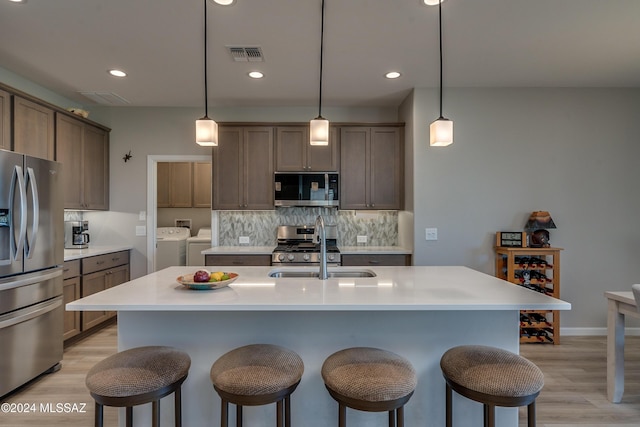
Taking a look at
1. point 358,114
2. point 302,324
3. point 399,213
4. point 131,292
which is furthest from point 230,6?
point 399,213

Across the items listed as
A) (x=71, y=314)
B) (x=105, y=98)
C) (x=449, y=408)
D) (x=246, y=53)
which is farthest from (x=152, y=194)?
(x=449, y=408)

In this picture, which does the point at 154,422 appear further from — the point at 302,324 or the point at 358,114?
the point at 358,114

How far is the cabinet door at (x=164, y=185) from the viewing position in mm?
5859

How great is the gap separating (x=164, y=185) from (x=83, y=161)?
2022mm

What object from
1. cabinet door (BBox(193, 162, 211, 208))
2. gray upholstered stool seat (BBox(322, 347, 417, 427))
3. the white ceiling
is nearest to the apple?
gray upholstered stool seat (BBox(322, 347, 417, 427))

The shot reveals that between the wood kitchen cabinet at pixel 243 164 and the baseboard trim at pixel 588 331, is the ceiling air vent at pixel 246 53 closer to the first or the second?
the wood kitchen cabinet at pixel 243 164

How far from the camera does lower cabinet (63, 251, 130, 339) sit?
10.7ft

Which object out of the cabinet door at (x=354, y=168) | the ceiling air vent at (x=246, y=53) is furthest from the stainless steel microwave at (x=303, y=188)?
the ceiling air vent at (x=246, y=53)

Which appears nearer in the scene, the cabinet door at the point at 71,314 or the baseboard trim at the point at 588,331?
the cabinet door at the point at 71,314

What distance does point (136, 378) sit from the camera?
4.54ft

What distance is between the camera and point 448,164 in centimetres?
367

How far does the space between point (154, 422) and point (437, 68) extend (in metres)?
3.42

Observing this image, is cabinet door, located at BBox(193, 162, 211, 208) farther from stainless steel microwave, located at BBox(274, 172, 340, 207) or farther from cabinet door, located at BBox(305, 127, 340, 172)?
cabinet door, located at BBox(305, 127, 340, 172)

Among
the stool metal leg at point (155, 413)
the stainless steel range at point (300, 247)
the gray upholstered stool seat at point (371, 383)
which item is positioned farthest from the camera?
the stainless steel range at point (300, 247)
